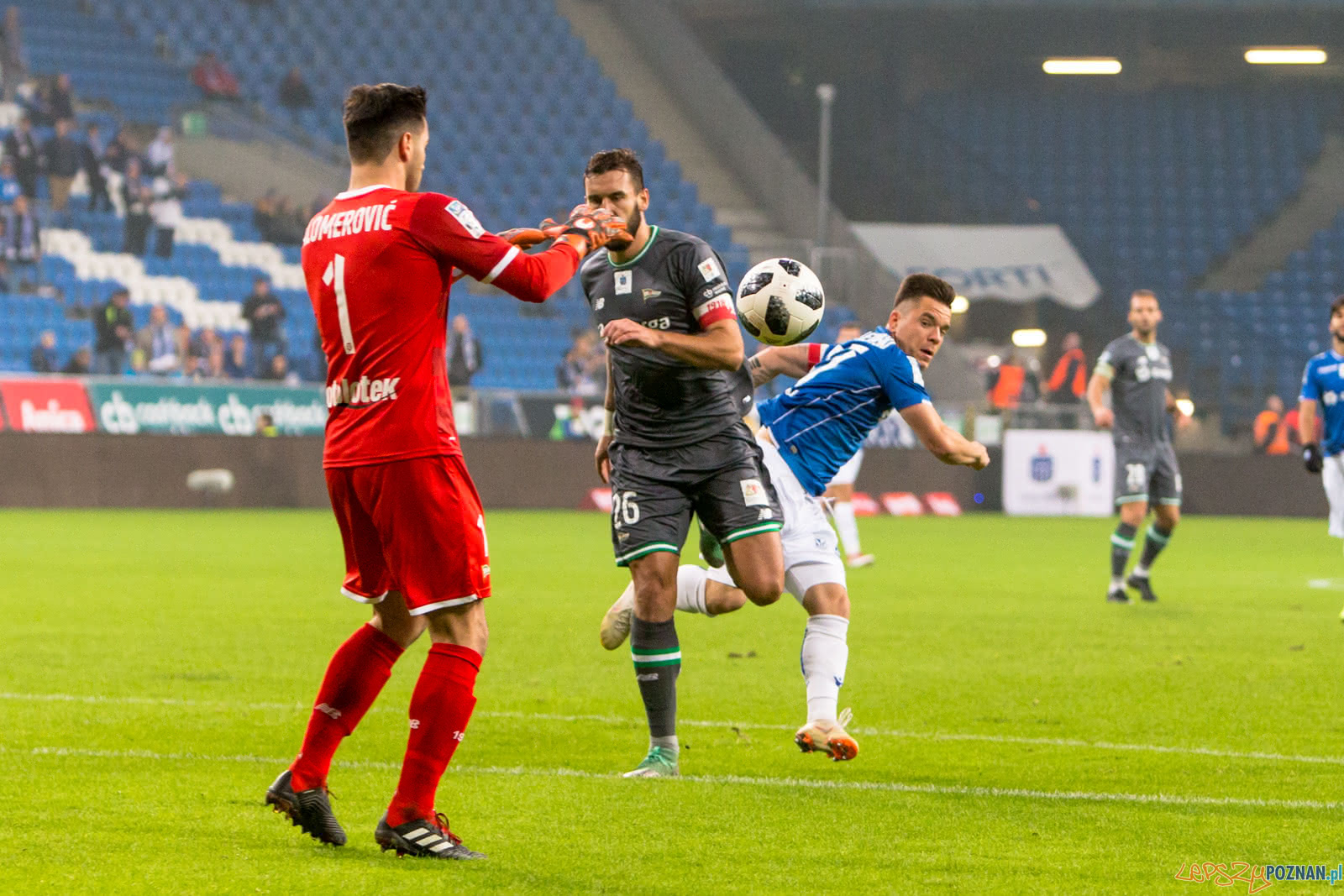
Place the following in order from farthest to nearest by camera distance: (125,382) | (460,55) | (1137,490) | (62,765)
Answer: (460,55) < (125,382) < (1137,490) < (62,765)

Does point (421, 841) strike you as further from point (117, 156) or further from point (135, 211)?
point (117, 156)

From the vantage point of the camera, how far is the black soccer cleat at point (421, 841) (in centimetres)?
469

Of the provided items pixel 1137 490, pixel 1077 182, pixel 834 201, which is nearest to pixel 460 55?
pixel 834 201

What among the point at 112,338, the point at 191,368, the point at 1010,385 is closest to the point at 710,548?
the point at 112,338

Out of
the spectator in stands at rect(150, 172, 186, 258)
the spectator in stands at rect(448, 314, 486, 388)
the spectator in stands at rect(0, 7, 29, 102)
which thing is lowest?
the spectator in stands at rect(448, 314, 486, 388)

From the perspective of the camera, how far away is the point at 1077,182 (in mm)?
38469

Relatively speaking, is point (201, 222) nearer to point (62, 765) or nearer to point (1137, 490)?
point (1137, 490)

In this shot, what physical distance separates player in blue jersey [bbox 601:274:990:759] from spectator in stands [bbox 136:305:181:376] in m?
19.2

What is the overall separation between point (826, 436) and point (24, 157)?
23273mm

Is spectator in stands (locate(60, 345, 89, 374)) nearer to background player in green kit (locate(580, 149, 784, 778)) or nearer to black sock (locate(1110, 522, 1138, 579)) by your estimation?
black sock (locate(1110, 522, 1138, 579))

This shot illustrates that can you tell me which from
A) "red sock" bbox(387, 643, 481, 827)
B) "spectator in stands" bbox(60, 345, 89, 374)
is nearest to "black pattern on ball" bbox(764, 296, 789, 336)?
"red sock" bbox(387, 643, 481, 827)

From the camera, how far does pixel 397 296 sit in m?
4.83

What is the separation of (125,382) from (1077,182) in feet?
73.4

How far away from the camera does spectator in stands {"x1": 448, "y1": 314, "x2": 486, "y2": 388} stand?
89.8ft
